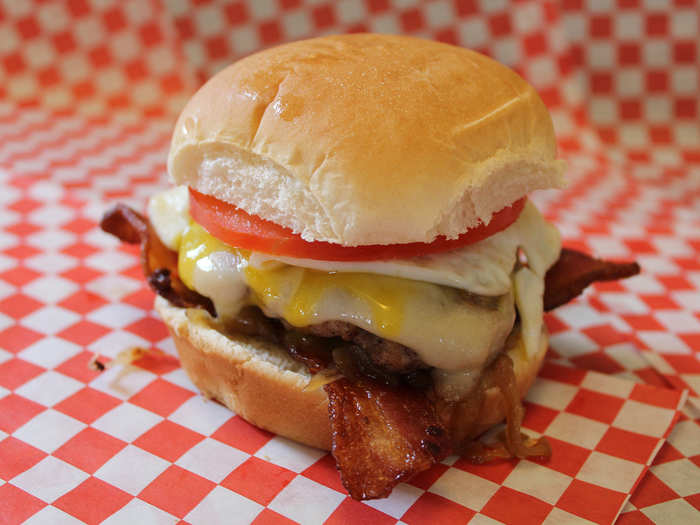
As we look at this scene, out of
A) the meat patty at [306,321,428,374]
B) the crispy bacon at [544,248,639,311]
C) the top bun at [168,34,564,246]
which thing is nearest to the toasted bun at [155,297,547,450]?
the meat patty at [306,321,428,374]

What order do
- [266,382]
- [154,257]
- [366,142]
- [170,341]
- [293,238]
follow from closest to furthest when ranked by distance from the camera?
[366,142] < [293,238] < [266,382] < [154,257] < [170,341]

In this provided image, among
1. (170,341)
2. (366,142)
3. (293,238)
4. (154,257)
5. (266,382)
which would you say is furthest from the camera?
(170,341)

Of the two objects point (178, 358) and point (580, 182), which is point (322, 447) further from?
point (580, 182)

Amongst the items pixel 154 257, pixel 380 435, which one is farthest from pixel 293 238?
pixel 154 257

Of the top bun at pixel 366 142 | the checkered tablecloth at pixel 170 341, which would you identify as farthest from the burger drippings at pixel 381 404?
the top bun at pixel 366 142

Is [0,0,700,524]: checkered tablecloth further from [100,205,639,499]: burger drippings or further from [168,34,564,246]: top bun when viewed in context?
[168,34,564,246]: top bun

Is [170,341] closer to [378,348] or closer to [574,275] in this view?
[378,348]
